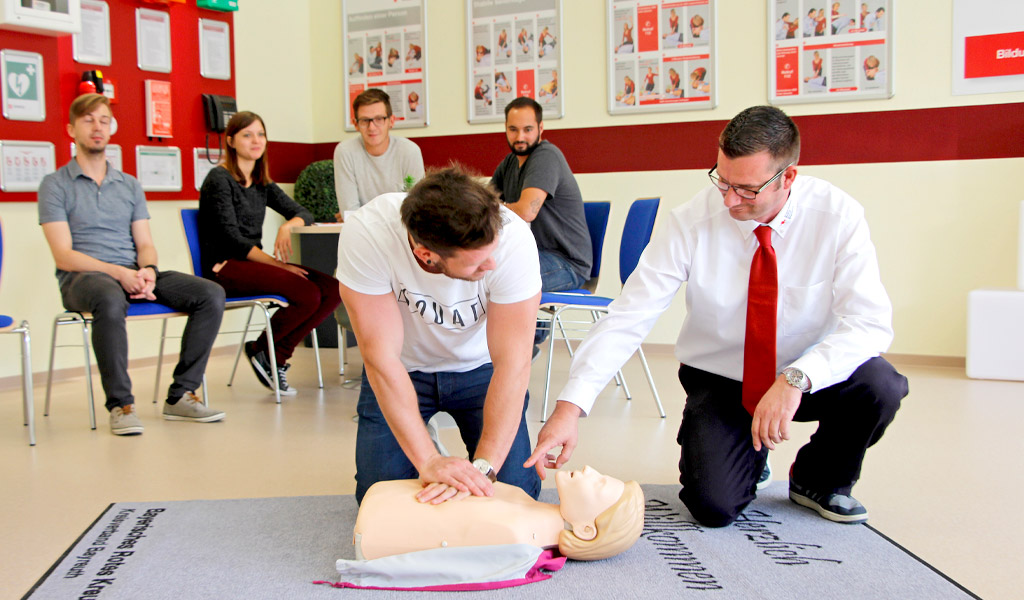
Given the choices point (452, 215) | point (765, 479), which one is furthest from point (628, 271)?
point (452, 215)

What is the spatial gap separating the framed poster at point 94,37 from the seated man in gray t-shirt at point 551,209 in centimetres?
223

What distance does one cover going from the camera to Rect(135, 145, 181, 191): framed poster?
15.2 feet

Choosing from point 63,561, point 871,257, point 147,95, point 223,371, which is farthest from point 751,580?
point 147,95

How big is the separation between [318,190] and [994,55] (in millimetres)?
3688

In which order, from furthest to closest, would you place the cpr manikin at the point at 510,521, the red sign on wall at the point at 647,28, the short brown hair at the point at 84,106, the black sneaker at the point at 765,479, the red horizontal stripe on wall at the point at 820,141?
the red sign on wall at the point at 647,28 < the red horizontal stripe on wall at the point at 820,141 < the short brown hair at the point at 84,106 < the black sneaker at the point at 765,479 < the cpr manikin at the point at 510,521

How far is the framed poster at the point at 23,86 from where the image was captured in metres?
3.86

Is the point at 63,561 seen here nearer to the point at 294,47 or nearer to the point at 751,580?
the point at 751,580

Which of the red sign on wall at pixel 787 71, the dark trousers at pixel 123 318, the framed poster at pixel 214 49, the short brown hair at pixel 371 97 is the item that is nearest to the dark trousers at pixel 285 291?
the dark trousers at pixel 123 318

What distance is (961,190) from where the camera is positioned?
4266 mm

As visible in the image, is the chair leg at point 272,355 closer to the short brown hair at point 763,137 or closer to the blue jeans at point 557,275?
the blue jeans at point 557,275

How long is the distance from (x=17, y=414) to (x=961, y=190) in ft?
14.7

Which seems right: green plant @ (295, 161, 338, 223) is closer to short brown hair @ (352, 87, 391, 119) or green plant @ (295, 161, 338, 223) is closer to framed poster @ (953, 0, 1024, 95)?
short brown hair @ (352, 87, 391, 119)

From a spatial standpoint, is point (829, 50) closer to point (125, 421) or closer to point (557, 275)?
point (557, 275)

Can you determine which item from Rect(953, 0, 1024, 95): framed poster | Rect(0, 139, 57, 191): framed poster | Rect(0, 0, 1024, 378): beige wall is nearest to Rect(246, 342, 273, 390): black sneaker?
Rect(0, 0, 1024, 378): beige wall
